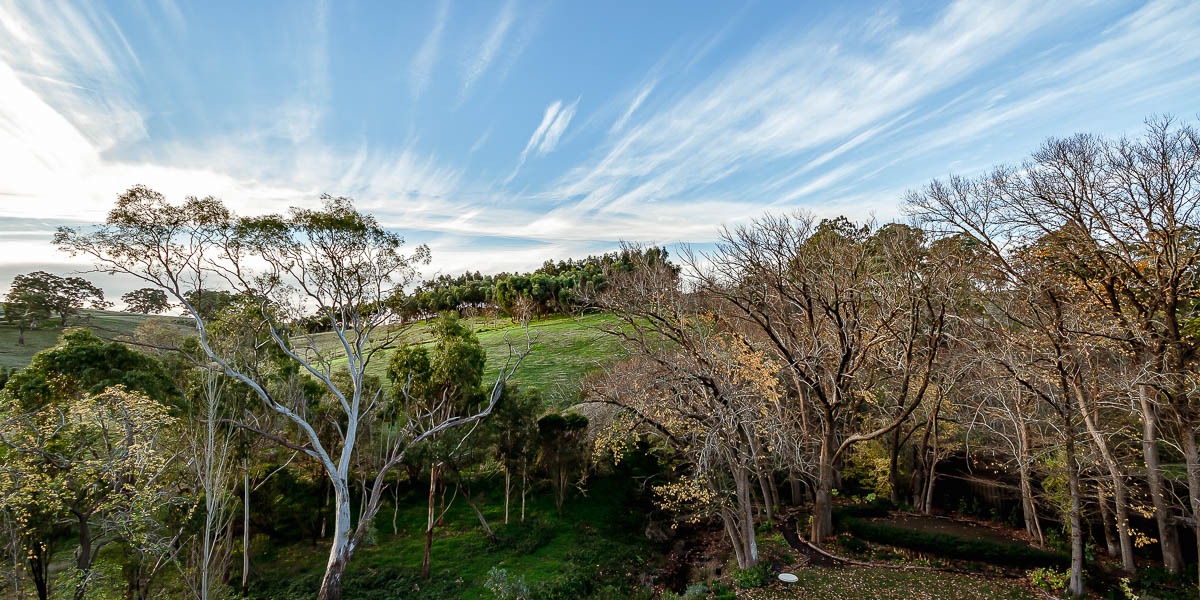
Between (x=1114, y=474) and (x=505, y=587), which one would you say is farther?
(x=505, y=587)

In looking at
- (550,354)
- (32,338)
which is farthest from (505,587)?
(32,338)

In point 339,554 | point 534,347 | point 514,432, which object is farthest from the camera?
point 534,347

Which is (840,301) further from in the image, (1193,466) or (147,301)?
(147,301)

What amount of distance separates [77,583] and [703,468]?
1360cm

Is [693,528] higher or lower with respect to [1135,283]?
lower

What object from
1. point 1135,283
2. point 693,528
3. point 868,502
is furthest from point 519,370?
point 1135,283

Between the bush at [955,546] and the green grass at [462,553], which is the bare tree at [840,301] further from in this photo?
the green grass at [462,553]

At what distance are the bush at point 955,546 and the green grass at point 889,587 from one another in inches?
42.2

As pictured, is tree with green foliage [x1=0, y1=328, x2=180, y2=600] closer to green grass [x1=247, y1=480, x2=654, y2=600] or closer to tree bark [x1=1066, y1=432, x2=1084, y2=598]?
green grass [x1=247, y1=480, x2=654, y2=600]

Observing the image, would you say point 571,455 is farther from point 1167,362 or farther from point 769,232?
point 1167,362

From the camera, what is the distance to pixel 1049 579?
11.6 m

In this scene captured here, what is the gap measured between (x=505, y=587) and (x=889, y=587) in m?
10.3

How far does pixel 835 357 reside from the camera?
1517 centimetres

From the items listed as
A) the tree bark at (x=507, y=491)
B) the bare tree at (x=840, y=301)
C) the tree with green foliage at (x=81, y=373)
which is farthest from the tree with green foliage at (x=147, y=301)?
the bare tree at (x=840, y=301)
